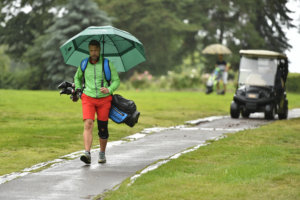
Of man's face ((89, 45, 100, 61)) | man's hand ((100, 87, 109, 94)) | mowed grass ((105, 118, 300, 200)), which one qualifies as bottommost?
mowed grass ((105, 118, 300, 200))

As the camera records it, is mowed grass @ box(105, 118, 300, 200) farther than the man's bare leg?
No

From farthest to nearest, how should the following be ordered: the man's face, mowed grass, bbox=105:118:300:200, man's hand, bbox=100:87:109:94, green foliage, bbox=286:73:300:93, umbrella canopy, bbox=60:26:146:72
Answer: green foliage, bbox=286:73:300:93 < umbrella canopy, bbox=60:26:146:72 < the man's face < man's hand, bbox=100:87:109:94 < mowed grass, bbox=105:118:300:200

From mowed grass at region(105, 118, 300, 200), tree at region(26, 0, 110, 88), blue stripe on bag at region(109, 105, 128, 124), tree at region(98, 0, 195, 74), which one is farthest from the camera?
tree at region(98, 0, 195, 74)

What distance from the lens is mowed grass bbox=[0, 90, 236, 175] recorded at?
39.0 ft

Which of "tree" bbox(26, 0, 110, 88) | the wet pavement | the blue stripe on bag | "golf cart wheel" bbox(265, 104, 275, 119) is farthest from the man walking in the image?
"tree" bbox(26, 0, 110, 88)

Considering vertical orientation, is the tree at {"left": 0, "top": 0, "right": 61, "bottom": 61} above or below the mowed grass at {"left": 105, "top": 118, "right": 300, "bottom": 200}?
above

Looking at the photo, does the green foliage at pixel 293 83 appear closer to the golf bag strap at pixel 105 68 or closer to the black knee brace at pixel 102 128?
the black knee brace at pixel 102 128

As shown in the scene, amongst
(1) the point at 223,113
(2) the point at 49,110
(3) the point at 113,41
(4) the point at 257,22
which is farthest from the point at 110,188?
(4) the point at 257,22

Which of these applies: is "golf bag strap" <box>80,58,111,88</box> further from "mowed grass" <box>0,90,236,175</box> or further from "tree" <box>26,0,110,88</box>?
"tree" <box>26,0,110,88</box>

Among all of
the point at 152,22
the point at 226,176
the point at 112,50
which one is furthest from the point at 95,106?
the point at 152,22

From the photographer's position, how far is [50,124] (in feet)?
56.1

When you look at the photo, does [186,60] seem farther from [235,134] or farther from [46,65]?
[235,134]

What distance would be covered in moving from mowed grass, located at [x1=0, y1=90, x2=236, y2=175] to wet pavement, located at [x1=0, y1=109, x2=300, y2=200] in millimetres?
765

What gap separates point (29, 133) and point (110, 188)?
6.80 m
